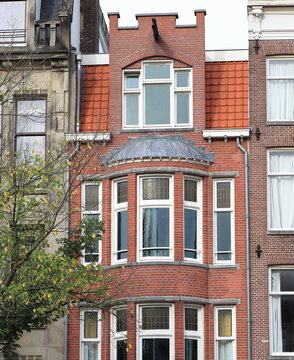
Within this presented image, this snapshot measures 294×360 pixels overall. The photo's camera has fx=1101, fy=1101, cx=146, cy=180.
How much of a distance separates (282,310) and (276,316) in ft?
0.88

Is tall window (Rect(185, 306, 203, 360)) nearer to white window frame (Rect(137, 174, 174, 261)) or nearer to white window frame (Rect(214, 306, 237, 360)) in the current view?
white window frame (Rect(214, 306, 237, 360))

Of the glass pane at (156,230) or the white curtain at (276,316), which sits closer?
the white curtain at (276,316)

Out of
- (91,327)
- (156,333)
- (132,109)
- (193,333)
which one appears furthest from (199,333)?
(132,109)

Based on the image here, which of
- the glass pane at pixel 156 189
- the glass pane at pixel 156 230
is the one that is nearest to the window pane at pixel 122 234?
the glass pane at pixel 156 230

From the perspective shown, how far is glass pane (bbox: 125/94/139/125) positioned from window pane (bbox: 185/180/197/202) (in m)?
2.75

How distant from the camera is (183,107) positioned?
34.5 metres

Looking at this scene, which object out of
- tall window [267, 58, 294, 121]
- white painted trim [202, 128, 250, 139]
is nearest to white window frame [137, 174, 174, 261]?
white painted trim [202, 128, 250, 139]

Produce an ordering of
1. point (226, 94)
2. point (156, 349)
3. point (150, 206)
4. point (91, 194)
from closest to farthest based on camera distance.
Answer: point (156, 349)
point (150, 206)
point (91, 194)
point (226, 94)

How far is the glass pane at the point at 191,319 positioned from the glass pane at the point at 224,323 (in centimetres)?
71

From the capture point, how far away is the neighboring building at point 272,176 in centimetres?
3238

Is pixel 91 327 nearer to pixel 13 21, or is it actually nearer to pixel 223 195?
pixel 223 195

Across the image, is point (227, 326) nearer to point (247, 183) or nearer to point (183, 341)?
point (183, 341)

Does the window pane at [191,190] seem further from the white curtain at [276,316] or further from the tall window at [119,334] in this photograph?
the tall window at [119,334]

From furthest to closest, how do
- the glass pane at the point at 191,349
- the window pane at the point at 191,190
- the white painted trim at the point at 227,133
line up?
1. the white painted trim at the point at 227,133
2. the window pane at the point at 191,190
3. the glass pane at the point at 191,349
